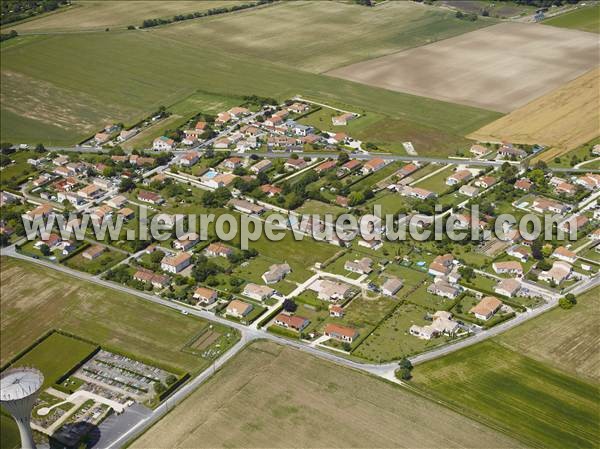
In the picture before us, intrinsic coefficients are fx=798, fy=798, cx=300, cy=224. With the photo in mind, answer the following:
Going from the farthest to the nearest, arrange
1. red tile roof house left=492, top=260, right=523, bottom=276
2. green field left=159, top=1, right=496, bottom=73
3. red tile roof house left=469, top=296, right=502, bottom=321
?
green field left=159, top=1, right=496, bottom=73
red tile roof house left=492, top=260, right=523, bottom=276
red tile roof house left=469, top=296, right=502, bottom=321

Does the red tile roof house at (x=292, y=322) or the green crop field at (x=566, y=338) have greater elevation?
the red tile roof house at (x=292, y=322)

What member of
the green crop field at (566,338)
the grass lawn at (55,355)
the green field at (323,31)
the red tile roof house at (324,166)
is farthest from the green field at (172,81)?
the grass lawn at (55,355)

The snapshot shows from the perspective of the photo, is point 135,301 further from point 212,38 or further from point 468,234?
point 212,38

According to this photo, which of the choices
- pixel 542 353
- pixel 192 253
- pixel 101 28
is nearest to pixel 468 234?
pixel 542 353

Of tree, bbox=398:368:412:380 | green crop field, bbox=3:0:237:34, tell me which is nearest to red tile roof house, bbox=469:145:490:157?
tree, bbox=398:368:412:380

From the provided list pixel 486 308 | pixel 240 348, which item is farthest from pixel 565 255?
pixel 240 348

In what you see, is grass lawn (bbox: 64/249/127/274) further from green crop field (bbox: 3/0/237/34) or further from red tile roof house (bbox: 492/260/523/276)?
green crop field (bbox: 3/0/237/34)

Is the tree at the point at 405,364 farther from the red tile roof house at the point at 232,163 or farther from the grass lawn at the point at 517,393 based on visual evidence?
the red tile roof house at the point at 232,163
